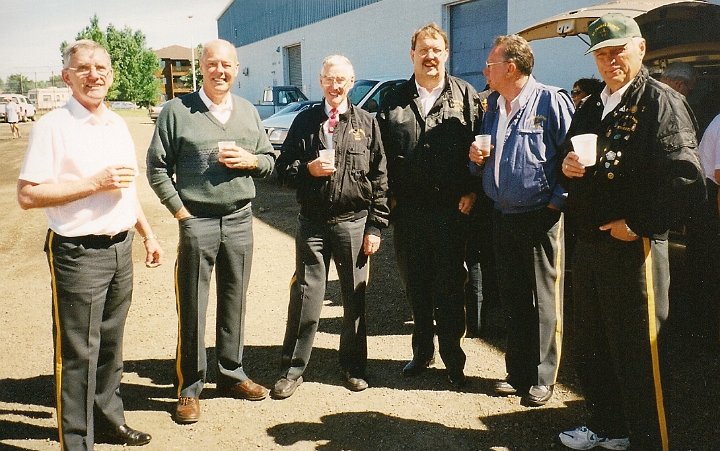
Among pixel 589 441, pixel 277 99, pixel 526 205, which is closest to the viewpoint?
pixel 589 441

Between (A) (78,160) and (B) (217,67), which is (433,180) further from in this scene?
(A) (78,160)

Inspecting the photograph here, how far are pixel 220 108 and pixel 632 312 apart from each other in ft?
8.56

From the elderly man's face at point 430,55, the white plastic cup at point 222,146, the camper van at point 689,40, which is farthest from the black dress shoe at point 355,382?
the camper van at point 689,40

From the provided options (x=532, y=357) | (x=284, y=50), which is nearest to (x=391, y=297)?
(x=532, y=357)

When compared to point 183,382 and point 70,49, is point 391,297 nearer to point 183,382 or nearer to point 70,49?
point 183,382

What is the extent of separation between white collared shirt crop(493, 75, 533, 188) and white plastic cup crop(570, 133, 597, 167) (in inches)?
39.7

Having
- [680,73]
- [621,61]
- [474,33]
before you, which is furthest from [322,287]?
[474,33]

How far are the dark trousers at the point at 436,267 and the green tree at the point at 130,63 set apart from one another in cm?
6962

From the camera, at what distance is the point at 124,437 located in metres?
3.53

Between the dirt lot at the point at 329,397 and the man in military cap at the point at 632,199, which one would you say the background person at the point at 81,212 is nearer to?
the dirt lot at the point at 329,397

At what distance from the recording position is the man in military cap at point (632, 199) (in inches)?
106

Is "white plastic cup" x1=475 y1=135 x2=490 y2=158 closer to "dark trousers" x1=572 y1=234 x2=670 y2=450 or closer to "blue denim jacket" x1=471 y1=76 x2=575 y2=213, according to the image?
"blue denim jacket" x1=471 y1=76 x2=575 y2=213

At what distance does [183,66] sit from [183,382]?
10265cm

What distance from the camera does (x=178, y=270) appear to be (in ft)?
12.5
